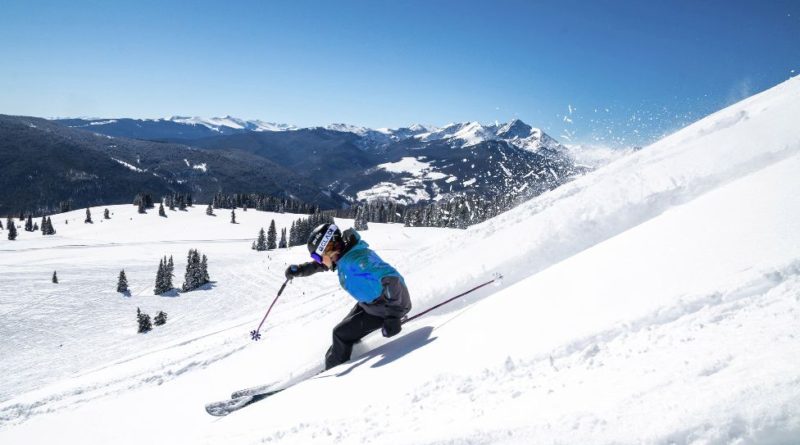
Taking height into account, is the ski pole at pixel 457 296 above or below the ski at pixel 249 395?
above

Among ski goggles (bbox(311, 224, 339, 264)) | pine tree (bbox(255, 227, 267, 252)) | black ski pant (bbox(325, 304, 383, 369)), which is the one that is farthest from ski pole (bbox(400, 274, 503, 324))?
pine tree (bbox(255, 227, 267, 252))

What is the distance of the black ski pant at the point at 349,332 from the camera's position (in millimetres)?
6727

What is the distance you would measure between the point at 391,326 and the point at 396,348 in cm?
43

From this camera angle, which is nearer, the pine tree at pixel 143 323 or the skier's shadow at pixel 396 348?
the skier's shadow at pixel 396 348

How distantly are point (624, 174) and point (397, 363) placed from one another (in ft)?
20.9

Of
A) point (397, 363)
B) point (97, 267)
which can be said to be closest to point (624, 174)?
point (397, 363)

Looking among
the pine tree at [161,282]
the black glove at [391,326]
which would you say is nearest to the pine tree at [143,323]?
the pine tree at [161,282]

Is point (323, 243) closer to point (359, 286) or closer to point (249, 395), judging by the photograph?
point (359, 286)

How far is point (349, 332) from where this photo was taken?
22.2 ft

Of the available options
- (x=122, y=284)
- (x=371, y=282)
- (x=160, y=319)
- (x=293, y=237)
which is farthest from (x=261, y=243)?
(x=371, y=282)

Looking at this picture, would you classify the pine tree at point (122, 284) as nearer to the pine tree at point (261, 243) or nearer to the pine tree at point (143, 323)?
the pine tree at point (143, 323)

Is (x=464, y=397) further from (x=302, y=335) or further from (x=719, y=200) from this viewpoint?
(x=302, y=335)

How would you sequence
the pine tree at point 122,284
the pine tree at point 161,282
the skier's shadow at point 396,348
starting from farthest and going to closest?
the pine tree at point 161,282, the pine tree at point 122,284, the skier's shadow at point 396,348

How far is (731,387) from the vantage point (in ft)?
7.65
